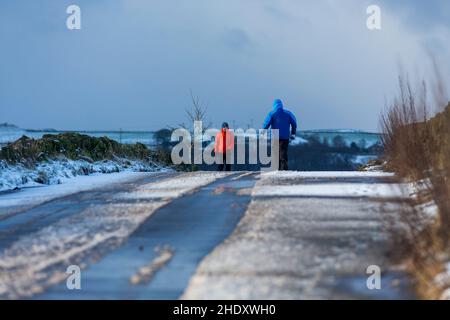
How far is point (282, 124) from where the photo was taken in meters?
20.9

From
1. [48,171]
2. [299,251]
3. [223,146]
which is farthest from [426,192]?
[223,146]

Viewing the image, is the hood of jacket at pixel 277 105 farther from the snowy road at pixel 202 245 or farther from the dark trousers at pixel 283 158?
the snowy road at pixel 202 245

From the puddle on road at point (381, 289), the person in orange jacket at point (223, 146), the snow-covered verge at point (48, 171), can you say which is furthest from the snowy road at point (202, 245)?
the person in orange jacket at point (223, 146)

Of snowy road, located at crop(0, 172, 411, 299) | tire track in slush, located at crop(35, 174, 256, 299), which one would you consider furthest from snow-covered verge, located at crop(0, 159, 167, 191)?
tire track in slush, located at crop(35, 174, 256, 299)

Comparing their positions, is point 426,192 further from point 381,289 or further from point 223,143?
point 223,143

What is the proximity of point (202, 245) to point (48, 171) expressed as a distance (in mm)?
10782

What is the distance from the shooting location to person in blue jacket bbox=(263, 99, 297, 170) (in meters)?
20.9

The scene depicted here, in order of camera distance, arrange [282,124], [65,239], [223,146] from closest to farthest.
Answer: [65,239], [282,124], [223,146]

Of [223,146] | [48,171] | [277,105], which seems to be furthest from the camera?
[223,146]

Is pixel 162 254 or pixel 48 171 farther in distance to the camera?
pixel 48 171

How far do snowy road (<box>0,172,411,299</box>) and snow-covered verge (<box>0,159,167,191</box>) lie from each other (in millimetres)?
3912

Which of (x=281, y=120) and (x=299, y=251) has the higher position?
(x=281, y=120)

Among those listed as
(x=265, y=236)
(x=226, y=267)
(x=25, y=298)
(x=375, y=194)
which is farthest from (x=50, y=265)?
(x=375, y=194)

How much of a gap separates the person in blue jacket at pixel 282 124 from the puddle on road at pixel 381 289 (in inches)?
547
